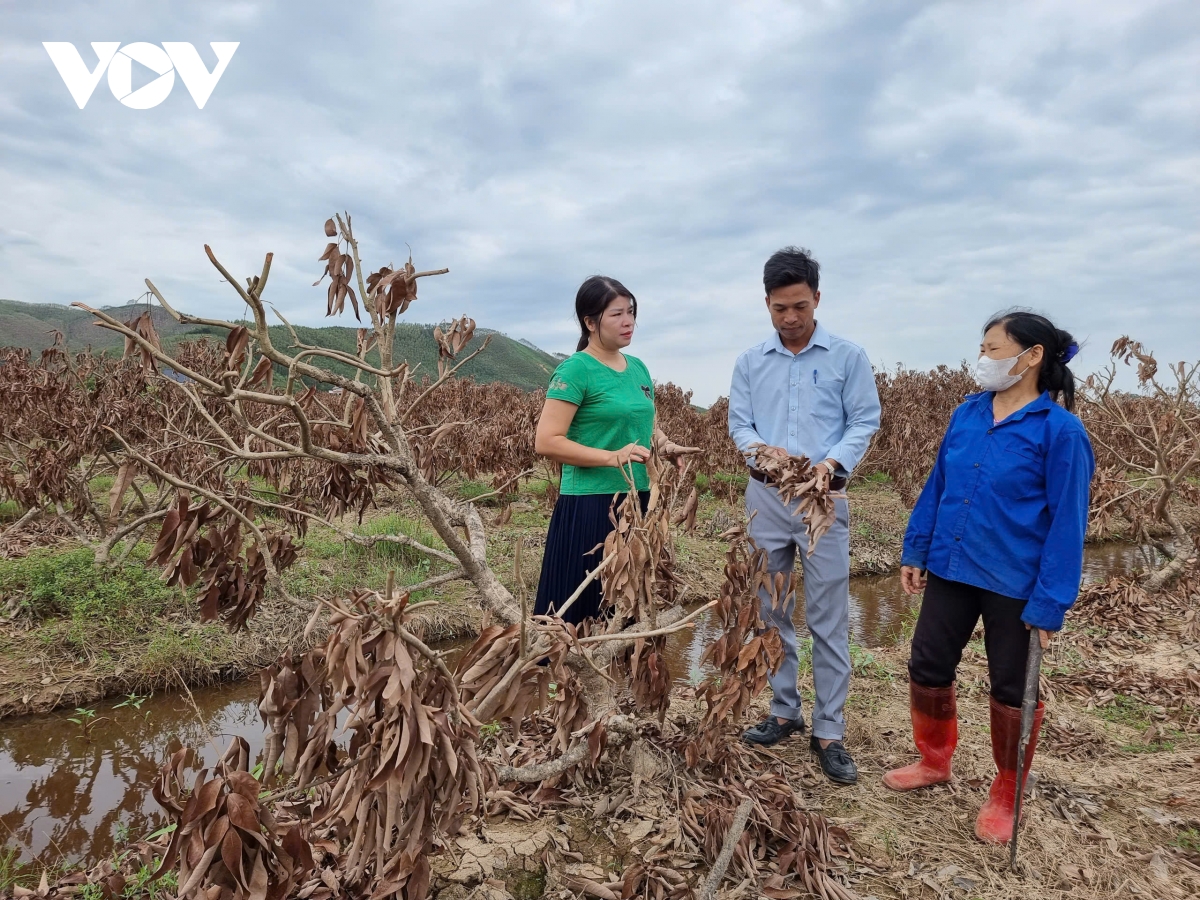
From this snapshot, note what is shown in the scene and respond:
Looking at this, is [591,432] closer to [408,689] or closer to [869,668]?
Answer: [408,689]

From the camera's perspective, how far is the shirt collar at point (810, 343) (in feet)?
9.31

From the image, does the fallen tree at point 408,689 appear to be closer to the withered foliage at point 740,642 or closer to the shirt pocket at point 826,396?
the withered foliage at point 740,642

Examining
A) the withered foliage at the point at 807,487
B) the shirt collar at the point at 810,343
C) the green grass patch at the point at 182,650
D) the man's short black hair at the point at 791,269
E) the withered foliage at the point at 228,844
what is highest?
the man's short black hair at the point at 791,269

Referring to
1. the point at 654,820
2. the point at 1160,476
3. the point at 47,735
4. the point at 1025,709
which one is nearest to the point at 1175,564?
the point at 1160,476

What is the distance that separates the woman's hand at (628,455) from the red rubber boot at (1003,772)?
1577 mm

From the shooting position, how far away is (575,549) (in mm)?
2613

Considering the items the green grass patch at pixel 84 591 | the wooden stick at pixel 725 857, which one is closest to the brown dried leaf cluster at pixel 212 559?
the wooden stick at pixel 725 857

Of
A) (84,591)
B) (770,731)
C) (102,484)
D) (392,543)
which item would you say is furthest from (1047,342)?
(102,484)

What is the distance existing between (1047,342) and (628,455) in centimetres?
151

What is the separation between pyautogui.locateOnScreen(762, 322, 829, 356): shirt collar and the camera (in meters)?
2.84

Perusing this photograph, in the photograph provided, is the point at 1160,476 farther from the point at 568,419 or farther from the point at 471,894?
the point at 471,894

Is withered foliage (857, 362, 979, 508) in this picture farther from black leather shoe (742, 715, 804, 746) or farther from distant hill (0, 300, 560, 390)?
distant hill (0, 300, 560, 390)

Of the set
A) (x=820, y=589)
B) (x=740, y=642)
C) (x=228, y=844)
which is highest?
(x=820, y=589)

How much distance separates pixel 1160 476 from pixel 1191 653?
1.78 metres
